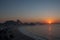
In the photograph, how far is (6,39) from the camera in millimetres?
21812
